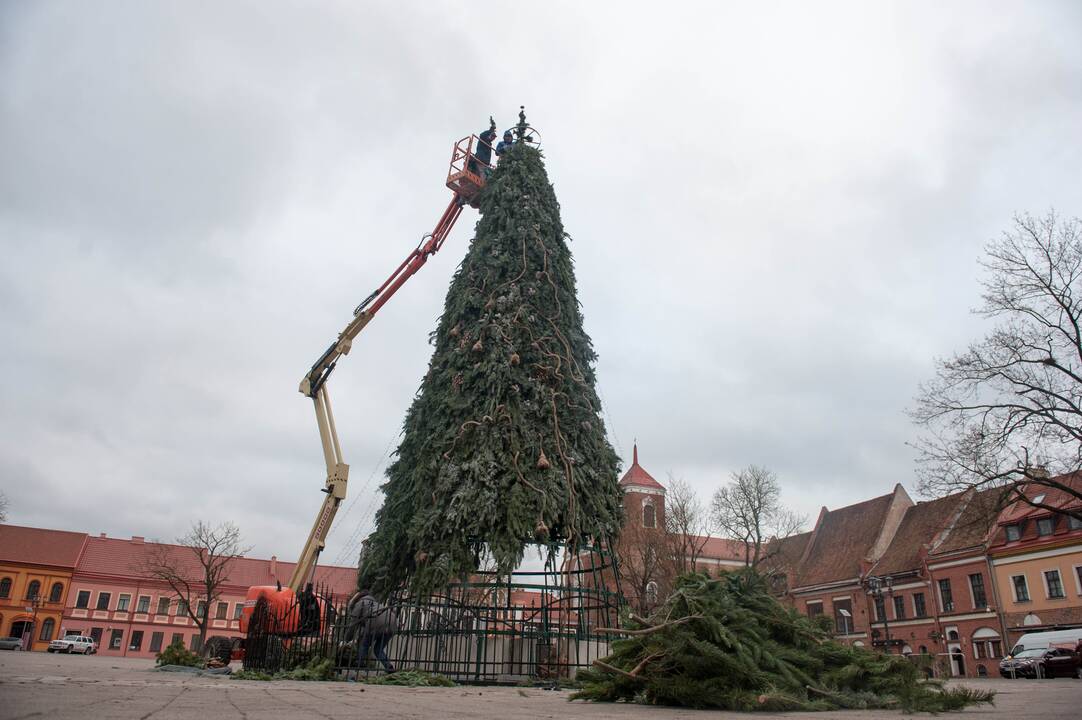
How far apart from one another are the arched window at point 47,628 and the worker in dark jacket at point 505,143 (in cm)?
5211

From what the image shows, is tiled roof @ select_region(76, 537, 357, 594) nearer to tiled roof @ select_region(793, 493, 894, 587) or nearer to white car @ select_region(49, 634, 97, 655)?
white car @ select_region(49, 634, 97, 655)

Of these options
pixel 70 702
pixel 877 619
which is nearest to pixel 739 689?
pixel 70 702

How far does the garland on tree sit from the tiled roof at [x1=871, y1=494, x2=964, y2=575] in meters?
37.4

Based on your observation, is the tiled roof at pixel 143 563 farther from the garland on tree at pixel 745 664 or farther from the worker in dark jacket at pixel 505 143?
the garland on tree at pixel 745 664

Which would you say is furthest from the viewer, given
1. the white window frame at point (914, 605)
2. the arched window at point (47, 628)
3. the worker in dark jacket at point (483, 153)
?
the arched window at point (47, 628)

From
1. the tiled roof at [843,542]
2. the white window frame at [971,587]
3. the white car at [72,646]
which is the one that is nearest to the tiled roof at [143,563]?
the white car at [72,646]

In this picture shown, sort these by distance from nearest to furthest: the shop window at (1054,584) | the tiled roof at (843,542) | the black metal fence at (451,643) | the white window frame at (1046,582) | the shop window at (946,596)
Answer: the black metal fence at (451,643), the white window frame at (1046,582), the shop window at (1054,584), the shop window at (946,596), the tiled roof at (843,542)

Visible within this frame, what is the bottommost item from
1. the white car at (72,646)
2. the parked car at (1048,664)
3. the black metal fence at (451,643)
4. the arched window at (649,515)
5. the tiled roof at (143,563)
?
the white car at (72,646)

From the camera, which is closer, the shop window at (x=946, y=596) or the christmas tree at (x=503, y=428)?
the christmas tree at (x=503, y=428)

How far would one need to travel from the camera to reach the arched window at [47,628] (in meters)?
48.1

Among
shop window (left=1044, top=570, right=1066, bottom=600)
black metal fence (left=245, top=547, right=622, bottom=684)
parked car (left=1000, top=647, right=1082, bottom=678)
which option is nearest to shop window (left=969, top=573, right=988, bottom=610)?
shop window (left=1044, top=570, right=1066, bottom=600)

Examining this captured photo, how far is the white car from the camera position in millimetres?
37422

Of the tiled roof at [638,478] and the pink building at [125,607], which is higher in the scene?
the tiled roof at [638,478]

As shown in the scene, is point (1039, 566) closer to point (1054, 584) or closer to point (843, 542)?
point (1054, 584)
